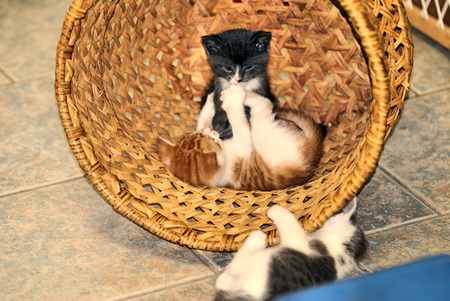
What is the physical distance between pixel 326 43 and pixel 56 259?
4.57 ft

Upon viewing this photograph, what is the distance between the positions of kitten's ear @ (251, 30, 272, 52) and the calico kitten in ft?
0.70

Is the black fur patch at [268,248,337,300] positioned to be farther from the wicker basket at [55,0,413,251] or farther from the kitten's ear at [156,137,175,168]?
the kitten's ear at [156,137,175,168]

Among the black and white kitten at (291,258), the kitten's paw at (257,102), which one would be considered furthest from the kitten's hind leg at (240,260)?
the kitten's paw at (257,102)

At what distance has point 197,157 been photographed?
2.04 m

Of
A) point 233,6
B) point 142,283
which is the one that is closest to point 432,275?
point 142,283

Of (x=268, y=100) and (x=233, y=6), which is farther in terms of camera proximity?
(x=233, y=6)

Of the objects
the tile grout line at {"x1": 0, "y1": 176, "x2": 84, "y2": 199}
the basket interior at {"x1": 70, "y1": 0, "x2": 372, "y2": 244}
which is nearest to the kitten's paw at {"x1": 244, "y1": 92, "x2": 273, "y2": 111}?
the basket interior at {"x1": 70, "y1": 0, "x2": 372, "y2": 244}

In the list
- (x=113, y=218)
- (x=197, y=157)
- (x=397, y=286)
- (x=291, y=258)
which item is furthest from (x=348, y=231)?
(x=113, y=218)

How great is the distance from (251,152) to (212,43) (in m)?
0.49

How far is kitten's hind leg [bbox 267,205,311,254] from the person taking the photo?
168 cm

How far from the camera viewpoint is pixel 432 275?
52.4 inches

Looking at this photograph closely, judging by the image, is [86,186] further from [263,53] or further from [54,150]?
[263,53]

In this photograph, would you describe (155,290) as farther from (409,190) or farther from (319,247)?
(409,190)

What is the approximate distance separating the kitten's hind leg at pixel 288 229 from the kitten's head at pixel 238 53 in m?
0.64
